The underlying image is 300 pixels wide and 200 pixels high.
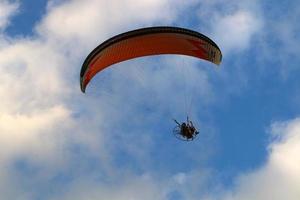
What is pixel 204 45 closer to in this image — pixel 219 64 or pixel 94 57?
pixel 219 64

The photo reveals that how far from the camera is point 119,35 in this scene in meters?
56.7

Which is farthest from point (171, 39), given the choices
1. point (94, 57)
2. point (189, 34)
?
point (94, 57)

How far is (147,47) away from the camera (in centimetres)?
5844

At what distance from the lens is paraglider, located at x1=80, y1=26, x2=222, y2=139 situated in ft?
187

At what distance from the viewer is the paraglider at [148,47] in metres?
57.0

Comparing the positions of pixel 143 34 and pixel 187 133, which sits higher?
pixel 143 34

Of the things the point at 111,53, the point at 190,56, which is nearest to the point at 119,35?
the point at 111,53

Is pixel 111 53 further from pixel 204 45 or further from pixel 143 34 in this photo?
pixel 204 45

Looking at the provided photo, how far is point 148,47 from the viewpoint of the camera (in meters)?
58.5

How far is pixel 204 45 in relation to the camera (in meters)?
58.8

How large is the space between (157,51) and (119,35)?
3.89m

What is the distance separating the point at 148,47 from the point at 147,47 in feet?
0.30

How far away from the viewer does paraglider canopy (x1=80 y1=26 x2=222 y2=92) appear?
5700cm

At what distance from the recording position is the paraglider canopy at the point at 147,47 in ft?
187
